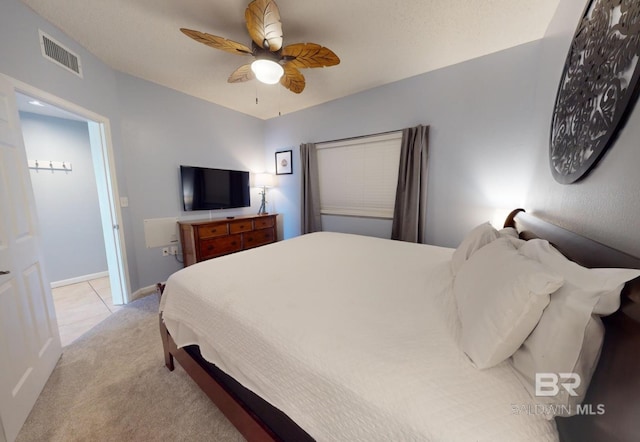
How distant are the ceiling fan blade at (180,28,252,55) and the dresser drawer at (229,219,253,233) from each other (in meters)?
2.05

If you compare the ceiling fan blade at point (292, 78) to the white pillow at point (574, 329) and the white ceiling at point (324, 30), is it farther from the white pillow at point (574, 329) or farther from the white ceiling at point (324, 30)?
the white pillow at point (574, 329)

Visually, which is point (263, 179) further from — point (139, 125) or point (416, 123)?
point (416, 123)

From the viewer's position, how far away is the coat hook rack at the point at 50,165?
2.75m

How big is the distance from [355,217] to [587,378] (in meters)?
2.77

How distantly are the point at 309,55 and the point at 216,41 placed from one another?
0.69 meters

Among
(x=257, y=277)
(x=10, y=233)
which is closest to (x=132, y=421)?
(x=257, y=277)

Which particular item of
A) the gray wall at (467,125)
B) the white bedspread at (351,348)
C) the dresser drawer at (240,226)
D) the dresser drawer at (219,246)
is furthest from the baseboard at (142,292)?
the gray wall at (467,125)

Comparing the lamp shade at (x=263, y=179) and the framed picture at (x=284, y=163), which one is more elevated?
the framed picture at (x=284, y=163)

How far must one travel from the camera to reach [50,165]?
2.86 m

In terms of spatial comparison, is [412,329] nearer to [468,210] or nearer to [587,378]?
[587,378]

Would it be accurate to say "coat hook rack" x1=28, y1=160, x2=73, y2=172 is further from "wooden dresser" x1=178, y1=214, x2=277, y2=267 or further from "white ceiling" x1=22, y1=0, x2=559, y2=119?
"wooden dresser" x1=178, y1=214, x2=277, y2=267

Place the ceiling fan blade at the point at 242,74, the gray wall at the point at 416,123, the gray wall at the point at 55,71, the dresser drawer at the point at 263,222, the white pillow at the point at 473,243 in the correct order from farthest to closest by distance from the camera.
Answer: the dresser drawer at the point at 263,222 → the ceiling fan blade at the point at 242,74 → the gray wall at the point at 416,123 → the gray wall at the point at 55,71 → the white pillow at the point at 473,243

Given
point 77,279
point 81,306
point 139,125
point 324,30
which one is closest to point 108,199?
point 139,125

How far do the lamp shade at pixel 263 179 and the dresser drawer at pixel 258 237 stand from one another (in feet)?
2.61
